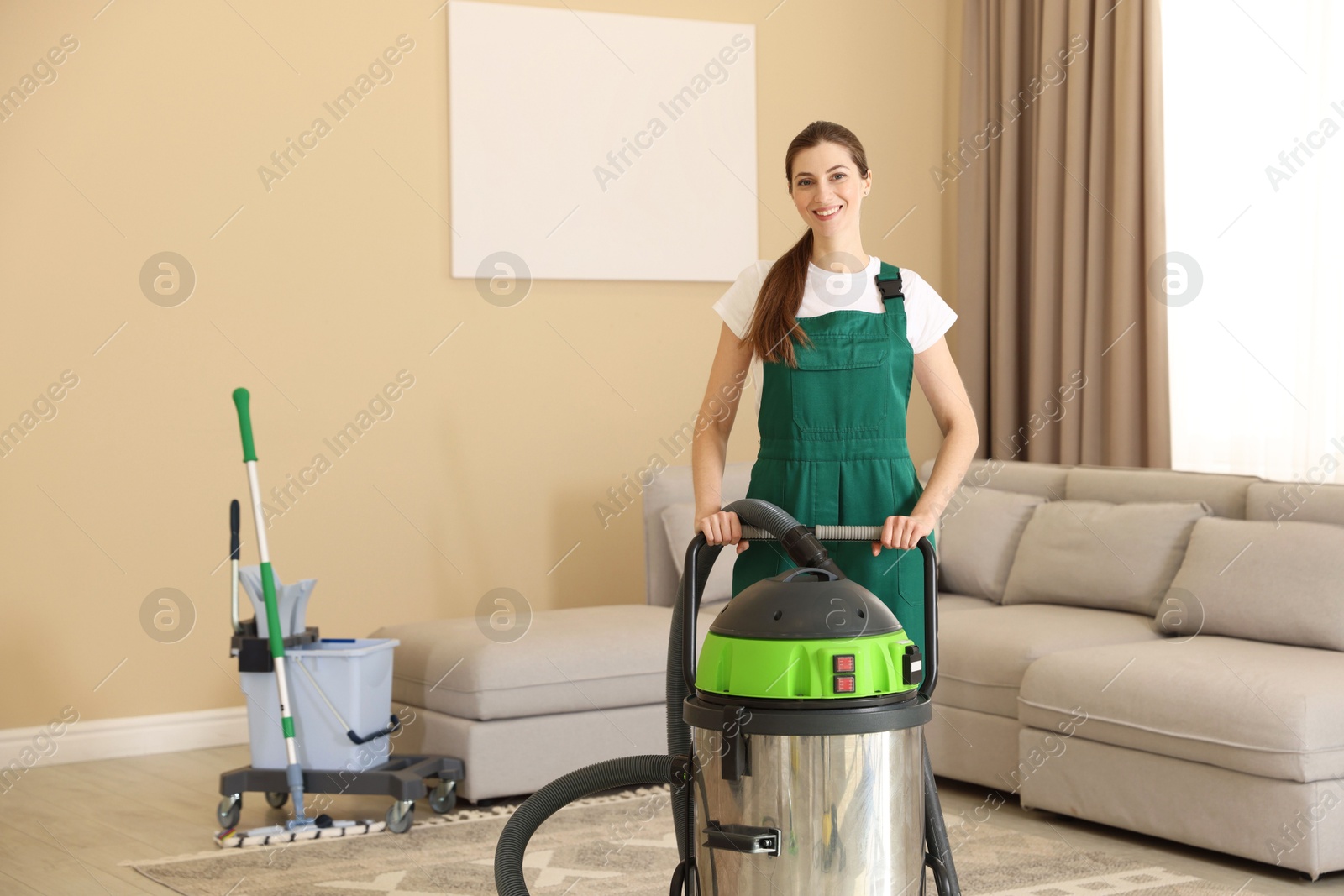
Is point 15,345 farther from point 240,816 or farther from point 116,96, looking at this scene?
point 240,816

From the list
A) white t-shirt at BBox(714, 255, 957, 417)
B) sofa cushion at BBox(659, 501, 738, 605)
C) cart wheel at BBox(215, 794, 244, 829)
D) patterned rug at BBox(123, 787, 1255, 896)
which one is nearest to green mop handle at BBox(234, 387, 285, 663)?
cart wheel at BBox(215, 794, 244, 829)

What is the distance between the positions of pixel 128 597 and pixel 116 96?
4.96 ft

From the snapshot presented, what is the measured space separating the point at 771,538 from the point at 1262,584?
215cm

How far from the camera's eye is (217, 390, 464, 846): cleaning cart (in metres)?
3.44

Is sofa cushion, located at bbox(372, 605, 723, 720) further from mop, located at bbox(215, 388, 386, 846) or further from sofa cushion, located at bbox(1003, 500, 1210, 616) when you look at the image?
sofa cushion, located at bbox(1003, 500, 1210, 616)

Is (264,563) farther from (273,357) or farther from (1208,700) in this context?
(1208,700)

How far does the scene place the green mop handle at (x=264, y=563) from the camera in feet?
11.4

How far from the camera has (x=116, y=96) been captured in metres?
4.35

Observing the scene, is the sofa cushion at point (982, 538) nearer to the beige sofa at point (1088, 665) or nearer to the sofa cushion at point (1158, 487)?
the beige sofa at point (1088, 665)

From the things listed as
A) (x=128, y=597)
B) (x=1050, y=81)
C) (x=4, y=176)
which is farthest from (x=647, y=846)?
(x=1050, y=81)

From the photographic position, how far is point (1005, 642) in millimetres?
3643

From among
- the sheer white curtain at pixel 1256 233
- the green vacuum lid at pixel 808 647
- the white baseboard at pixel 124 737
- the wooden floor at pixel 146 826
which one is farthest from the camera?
the white baseboard at pixel 124 737

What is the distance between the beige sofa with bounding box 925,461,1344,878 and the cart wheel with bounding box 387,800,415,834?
134cm

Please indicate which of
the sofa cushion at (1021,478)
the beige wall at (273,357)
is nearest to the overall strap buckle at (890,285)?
→ the sofa cushion at (1021,478)
